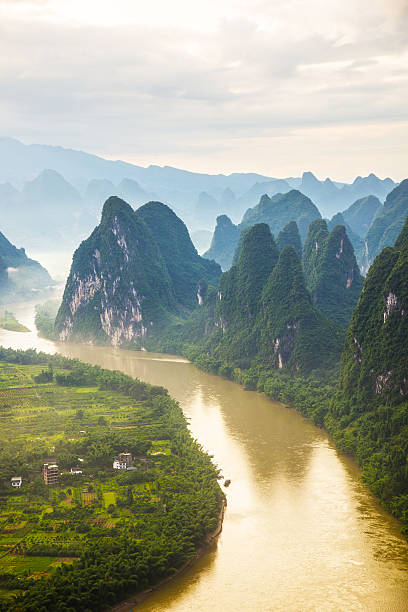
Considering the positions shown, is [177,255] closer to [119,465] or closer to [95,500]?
[119,465]

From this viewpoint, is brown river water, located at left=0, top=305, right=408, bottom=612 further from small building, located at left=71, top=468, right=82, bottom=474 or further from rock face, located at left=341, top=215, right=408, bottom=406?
small building, located at left=71, top=468, right=82, bottom=474

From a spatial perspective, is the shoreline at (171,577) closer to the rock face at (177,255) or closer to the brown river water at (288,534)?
the brown river water at (288,534)

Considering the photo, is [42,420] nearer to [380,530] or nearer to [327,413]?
[327,413]

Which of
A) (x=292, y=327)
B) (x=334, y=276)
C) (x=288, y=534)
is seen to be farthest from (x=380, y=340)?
(x=334, y=276)

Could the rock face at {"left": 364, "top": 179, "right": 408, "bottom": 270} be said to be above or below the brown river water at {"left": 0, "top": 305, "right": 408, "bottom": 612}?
above

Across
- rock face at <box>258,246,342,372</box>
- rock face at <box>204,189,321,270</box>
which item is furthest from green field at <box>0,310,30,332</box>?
rock face at <box>204,189,321,270</box>

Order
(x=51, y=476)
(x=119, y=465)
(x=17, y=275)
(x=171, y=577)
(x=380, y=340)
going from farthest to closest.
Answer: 1. (x=17, y=275)
2. (x=380, y=340)
3. (x=119, y=465)
4. (x=51, y=476)
5. (x=171, y=577)

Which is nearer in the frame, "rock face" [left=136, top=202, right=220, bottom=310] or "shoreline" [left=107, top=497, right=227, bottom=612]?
"shoreline" [left=107, top=497, right=227, bottom=612]
